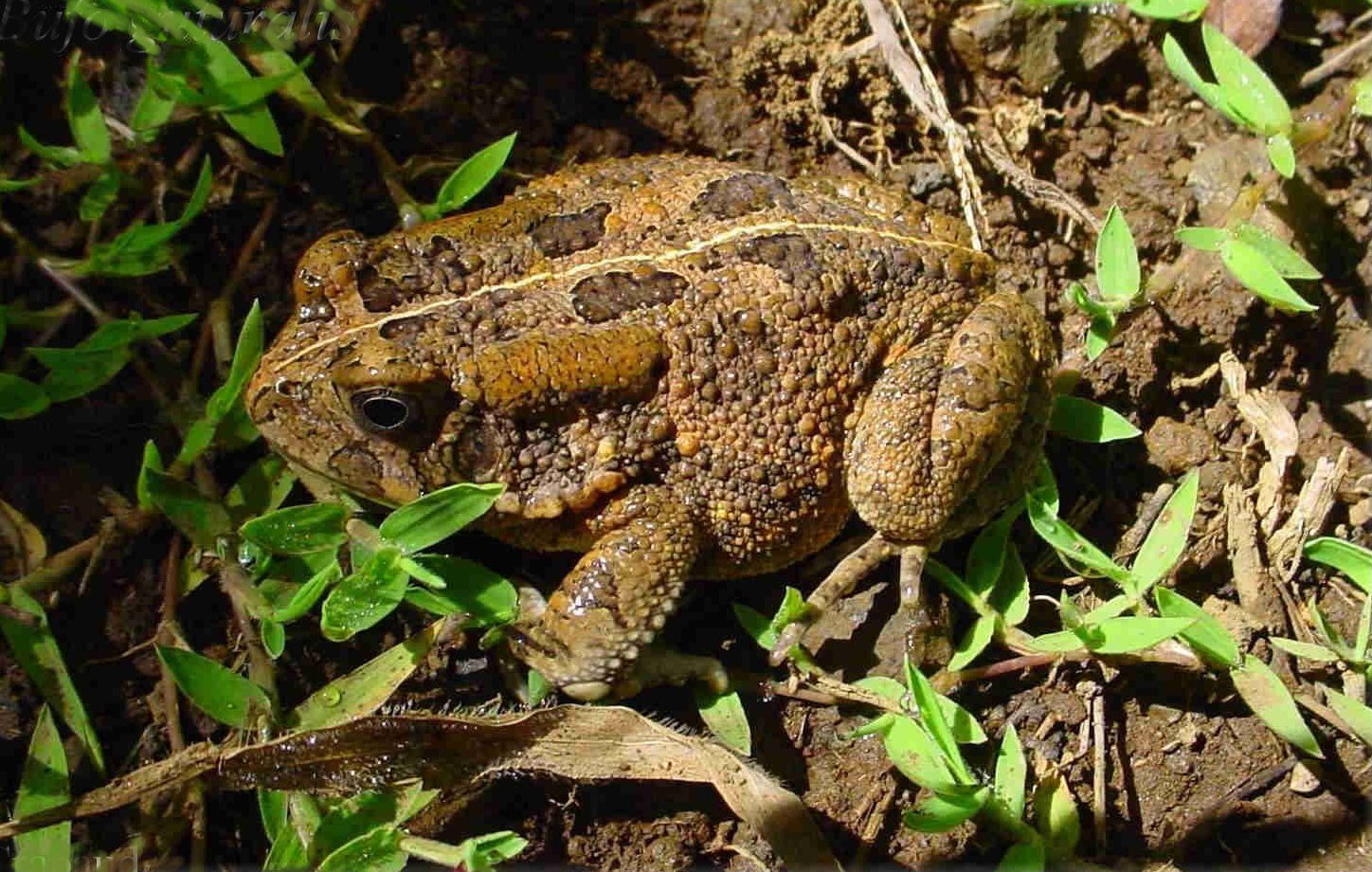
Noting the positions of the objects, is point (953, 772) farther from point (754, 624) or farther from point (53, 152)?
point (53, 152)

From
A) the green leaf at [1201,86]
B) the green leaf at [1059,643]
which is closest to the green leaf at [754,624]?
the green leaf at [1059,643]

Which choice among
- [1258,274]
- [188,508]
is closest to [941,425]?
[1258,274]

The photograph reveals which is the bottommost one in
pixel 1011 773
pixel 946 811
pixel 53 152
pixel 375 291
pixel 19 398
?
pixel 1011 773

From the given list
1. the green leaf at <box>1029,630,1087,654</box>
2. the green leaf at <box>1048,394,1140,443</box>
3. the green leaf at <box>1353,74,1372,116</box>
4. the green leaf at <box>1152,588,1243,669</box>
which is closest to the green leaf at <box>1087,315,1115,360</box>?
the green leaf at <box>1048,394,1140,443</box>

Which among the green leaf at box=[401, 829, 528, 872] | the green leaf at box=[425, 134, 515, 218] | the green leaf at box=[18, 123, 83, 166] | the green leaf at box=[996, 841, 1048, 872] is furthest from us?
the green leaf at box=[425, 134, 515, 218]

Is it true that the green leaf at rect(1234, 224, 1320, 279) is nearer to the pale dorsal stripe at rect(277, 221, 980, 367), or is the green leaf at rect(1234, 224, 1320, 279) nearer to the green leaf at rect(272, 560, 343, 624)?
the pale dorsal stripe at rect(277, 221, 980, 367)

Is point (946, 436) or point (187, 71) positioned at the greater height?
point (187, 71)
